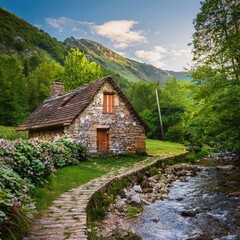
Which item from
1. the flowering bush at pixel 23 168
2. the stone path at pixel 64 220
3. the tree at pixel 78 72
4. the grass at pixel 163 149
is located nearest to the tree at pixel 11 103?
the tree at pixel 78 72

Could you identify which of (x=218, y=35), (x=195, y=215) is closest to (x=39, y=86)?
(x=218, y=35)

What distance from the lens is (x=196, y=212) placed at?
8938mm

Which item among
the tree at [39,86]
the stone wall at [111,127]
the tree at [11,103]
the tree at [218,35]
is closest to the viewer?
the tree at [218,35]

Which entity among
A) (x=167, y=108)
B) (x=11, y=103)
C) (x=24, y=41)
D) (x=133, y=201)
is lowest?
(x=133, y=201)

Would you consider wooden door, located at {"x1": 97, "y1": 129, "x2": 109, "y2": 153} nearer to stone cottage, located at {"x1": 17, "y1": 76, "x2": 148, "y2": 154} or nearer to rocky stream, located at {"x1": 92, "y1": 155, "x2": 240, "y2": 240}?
stone cottage, located at {"x1": 17, "y1": 76, "x2": 148, "y2": 154}

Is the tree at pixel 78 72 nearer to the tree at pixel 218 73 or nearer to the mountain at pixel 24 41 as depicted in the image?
the tree at pixel 218 73

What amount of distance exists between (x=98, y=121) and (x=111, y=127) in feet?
3.83

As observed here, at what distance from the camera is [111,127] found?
20.5m

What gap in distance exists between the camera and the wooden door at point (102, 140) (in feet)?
65.8

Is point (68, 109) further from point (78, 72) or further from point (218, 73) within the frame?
point (78, 72)

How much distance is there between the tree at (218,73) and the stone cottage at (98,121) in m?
5.39

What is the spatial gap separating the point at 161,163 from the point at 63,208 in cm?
1268

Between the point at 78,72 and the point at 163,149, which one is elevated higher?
the point at 78,72

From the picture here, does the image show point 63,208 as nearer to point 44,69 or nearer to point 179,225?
point 179,225
